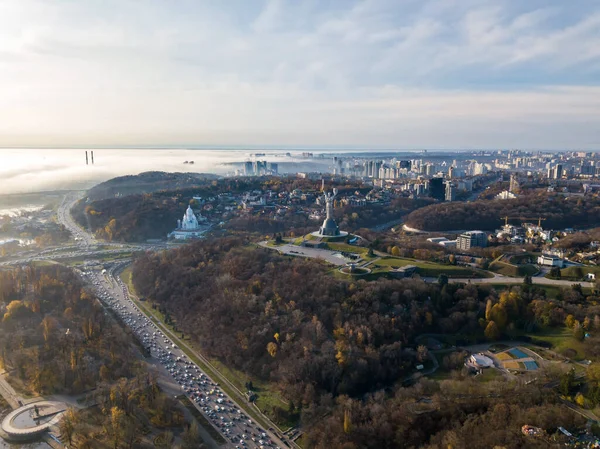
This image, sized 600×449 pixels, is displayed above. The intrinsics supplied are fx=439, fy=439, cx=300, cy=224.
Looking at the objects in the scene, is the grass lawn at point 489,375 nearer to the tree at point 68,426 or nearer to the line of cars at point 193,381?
the line of cars at point 193,381

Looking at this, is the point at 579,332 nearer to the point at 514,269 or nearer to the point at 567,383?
the point at 567,383

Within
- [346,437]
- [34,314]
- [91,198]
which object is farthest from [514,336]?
[91,198]

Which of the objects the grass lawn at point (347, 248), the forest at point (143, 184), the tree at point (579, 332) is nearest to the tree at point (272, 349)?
the grass lawn at point (347, 248)

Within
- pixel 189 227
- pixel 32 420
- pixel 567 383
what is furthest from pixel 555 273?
pixel 189 227

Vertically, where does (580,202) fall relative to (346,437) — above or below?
above

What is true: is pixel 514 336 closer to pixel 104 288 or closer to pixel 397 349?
pixel 397 349

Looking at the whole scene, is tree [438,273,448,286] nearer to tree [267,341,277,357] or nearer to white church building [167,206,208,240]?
tree [267,341,277,357]
